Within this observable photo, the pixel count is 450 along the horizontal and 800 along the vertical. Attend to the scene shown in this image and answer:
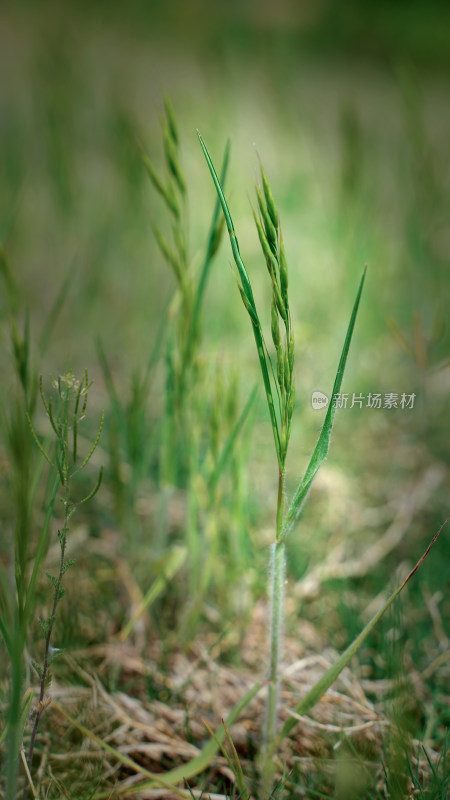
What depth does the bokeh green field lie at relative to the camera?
67 cm

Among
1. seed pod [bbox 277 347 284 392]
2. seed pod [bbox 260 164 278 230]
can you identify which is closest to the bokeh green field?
seed pod [bbox 260 164 278 230]

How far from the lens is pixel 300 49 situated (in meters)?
3.22

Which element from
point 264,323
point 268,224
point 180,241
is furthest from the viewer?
point 264,323

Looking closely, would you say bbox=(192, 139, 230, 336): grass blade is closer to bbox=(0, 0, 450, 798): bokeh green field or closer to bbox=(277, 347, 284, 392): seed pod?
bbox=(0, 0, 450, 798): bokeh green field

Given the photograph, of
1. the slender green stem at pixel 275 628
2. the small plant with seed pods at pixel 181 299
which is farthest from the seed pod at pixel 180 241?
the slender green stem at pixel 275 628

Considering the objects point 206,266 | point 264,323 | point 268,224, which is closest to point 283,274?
point 268,224

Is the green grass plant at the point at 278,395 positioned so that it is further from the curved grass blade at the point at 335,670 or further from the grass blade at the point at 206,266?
the grass blade at the point at 206,266

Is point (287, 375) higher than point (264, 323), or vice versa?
point (264, 323)

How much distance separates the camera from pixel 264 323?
1.16 m

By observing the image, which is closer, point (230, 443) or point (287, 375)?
A: point (287, 375)

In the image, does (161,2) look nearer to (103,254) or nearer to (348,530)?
(103,254)

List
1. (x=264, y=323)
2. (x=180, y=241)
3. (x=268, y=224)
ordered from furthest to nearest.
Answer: (x=264, y=323), (x=180, y=241), (x=268, y=224)

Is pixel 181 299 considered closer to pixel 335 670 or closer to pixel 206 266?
pixel 206 266

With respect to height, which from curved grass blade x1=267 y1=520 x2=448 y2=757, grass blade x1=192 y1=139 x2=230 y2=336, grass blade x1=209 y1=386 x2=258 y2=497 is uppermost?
grass blade x1=192 y1=139 x2=230 y2=336
